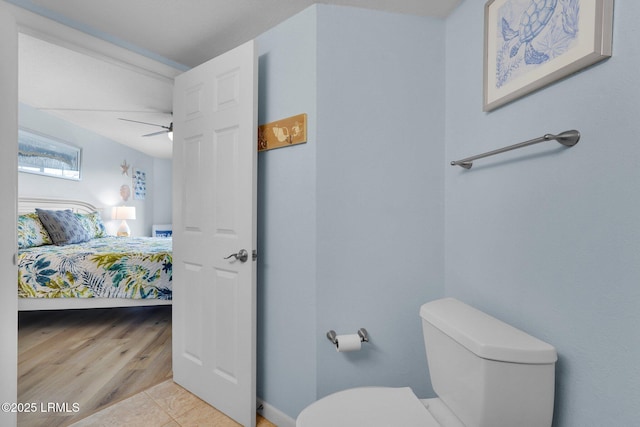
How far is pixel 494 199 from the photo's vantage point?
1319 mm

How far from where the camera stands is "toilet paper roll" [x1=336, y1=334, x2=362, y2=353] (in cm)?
143

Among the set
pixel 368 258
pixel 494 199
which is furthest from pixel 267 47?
pixel 494 199

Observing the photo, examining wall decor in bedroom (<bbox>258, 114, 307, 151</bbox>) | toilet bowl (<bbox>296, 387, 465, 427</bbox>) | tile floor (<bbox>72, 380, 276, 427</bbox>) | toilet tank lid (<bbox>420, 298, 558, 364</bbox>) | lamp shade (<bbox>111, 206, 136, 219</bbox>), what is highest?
wall decor in bedroom (<bbox>258, 114, 307, 151</bbox>)

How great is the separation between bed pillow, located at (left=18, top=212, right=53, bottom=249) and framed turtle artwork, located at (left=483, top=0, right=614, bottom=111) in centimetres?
399

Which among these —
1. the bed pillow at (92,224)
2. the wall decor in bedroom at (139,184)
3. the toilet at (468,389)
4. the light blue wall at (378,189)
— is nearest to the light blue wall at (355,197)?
the light blue wall at (378,189)

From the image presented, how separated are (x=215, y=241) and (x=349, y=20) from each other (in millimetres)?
1339

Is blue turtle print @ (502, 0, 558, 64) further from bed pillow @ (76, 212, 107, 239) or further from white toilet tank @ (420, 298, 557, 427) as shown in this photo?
bed pillow @ (76, 212, 107, 239)

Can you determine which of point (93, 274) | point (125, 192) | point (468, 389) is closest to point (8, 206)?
point (93, 274)

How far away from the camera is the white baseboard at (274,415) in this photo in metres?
1.61

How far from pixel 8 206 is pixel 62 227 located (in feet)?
7.86

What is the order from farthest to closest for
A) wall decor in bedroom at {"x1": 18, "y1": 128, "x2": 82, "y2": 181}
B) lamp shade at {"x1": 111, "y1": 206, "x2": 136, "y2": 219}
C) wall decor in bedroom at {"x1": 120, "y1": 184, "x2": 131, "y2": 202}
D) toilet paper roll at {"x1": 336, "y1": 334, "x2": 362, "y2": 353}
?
wall decor in bedroom at {"x1": 120, "y1": 184, "x2": 131, "y2": 202}, lamp shade at {"x1": 111, "y1": 206, "x2": 136, "y2": 219}, wall decor in bedroom at {"x1": 18, "y1": 128, "x2": 82, "y2": 181}, toilet paper roll at {"x1": 336, "y1": 334, "x2": 362, "y2": 353}

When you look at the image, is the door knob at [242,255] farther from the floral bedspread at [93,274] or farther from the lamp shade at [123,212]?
the lamp shade at [123,212]

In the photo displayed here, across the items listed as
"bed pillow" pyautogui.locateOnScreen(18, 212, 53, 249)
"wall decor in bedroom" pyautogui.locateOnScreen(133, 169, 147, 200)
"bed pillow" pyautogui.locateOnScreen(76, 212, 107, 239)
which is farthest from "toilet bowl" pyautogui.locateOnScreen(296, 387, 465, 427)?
"wall decor in bedroom" pyautogui.locateOnScreen(133, 169, 147, 200)

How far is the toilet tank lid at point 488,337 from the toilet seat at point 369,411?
0.92ft
